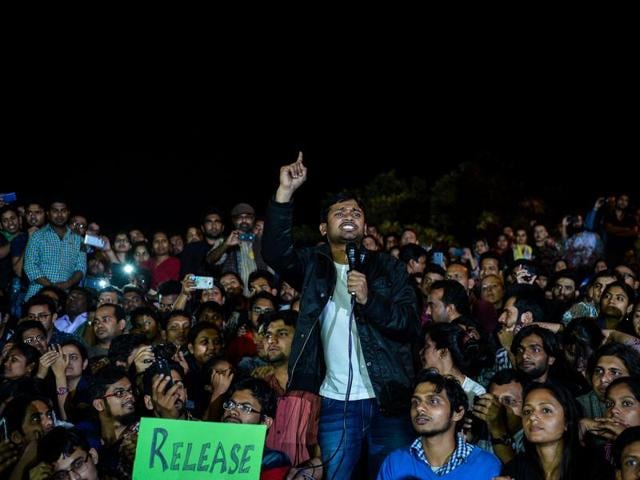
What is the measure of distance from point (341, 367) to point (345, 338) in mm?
165

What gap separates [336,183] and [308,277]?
2908cm

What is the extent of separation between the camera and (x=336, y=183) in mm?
33594

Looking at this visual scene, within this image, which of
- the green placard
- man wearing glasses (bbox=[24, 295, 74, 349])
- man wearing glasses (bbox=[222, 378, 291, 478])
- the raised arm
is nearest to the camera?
the green placard

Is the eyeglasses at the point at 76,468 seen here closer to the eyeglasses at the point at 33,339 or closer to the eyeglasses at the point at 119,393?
the eyeglasses at the point at 119,393

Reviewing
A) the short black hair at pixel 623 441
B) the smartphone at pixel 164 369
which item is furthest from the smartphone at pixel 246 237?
the short black hair at pixel 623 441

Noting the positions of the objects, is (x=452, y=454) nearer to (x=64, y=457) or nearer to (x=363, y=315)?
(x=363, y=315)

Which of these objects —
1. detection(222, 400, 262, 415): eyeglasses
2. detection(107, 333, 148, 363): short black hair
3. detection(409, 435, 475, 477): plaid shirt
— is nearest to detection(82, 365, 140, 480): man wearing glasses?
detection(222, 400, 262, 415): eyeglasses

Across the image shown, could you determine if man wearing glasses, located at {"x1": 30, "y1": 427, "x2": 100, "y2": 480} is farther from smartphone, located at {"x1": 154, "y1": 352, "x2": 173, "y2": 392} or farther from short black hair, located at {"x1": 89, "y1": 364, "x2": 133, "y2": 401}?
short black hair, located at {"x1": 89, "y1": 364, "x2": 133, "y2": 401}

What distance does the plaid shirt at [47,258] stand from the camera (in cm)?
994

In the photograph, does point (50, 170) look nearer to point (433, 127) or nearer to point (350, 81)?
point (350, 81)

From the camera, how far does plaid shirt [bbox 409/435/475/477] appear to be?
4.46 m

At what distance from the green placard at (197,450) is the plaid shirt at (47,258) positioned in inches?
257

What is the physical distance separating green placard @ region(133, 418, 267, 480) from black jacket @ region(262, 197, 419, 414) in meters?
0.71

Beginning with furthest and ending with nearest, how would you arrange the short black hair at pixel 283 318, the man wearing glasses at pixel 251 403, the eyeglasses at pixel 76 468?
the short black hair at pixel 283 318 → the man wearing glasses at pixel 251 403 → the eyeglasses at pixel 76 468
